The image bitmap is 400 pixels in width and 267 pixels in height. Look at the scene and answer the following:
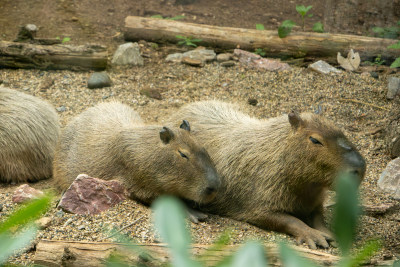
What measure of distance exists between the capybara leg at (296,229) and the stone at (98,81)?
3251mm

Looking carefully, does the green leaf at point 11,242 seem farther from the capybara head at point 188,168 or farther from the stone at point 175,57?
the stone at point 175,57

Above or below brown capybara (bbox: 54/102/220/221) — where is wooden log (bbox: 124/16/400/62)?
above

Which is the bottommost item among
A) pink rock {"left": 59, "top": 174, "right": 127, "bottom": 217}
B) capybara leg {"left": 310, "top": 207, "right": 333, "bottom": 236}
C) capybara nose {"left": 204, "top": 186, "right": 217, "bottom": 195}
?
capybara leg {"left": 310, "top": 207, "right": 333, "bottom": 236}

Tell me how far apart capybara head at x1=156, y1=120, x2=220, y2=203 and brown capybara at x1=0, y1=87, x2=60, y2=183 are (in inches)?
64.0

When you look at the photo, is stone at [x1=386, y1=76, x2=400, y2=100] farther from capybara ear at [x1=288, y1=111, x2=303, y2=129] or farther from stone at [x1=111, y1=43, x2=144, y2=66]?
stone at [x1=111, y1=43, x2=144, y2=66]

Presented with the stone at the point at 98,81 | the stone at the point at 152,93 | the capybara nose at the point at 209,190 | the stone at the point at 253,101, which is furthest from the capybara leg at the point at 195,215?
the stone at the point at 98,81

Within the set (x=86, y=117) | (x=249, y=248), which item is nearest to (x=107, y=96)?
(x=86, y=117)

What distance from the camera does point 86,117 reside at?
4945 millimetres

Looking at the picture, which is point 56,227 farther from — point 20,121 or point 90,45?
point 90,45

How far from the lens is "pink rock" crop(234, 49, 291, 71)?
6727 millimetres

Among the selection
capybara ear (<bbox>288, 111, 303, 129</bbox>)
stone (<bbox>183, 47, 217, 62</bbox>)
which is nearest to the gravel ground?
stone (<bbox>183, 47, 217, 62</bbox>)

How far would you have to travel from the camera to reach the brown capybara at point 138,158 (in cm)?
384

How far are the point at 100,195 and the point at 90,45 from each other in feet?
11.0

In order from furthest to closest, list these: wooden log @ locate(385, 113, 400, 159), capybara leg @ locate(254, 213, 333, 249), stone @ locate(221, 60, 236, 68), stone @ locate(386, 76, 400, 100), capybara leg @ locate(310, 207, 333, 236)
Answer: stone @ locate(221, 60, 236, 68)
stone @ locate(386, 76, 400, 100)
wooden log @ locate(385, 113, 400, 159)
capybara leg @ locate(310, 207, 333, 236)
capybara leg @ locate(254, 213, 333, 249)
